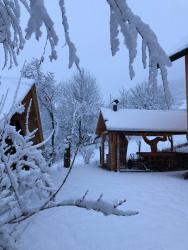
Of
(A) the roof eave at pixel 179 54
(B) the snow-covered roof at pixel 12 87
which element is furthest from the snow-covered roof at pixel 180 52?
(B) the snow-covered roof at pixel 12 87

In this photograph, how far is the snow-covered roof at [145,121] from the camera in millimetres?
18688

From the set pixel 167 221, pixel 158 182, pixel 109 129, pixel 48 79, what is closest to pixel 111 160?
pixel 109 129

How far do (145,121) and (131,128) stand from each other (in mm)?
1553

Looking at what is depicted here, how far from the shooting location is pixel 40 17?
1132 millimetres

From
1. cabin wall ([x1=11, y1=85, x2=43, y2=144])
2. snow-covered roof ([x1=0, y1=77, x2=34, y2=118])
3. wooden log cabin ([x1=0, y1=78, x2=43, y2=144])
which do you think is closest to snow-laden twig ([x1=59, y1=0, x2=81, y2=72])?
wooden log cabin ([x1=0, y1=78, x2=43, y2=144])

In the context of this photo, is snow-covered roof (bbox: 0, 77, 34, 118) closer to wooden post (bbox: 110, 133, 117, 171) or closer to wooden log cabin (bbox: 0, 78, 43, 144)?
wooden log cabin (bbox: 0, 78, 43, 144)

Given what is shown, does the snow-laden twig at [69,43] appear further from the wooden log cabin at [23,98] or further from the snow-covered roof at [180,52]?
the snow-covered roof at [180,52]

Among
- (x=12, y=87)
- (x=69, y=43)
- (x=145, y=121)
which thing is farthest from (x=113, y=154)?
(x=69, y=43)

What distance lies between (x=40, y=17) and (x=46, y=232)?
656 cm

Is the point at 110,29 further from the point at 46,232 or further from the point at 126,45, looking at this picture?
the point at 46,232

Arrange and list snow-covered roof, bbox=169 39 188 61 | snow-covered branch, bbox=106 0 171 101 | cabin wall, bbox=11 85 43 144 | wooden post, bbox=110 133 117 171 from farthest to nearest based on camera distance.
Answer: wooden post, bbox=110 133 117 171
snow-covered roof, bbox=169 39 188 61
cabin wall, bbox=11 85 43 144
snow-covered branch, bbox=106 0 171 101

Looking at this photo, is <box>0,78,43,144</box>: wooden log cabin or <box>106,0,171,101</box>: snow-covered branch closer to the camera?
<box>106,0,171,101</box>: snow-covered branch

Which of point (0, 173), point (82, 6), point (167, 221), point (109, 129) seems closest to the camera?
point (82, 6)

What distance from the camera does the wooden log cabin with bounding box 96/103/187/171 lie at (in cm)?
1866
